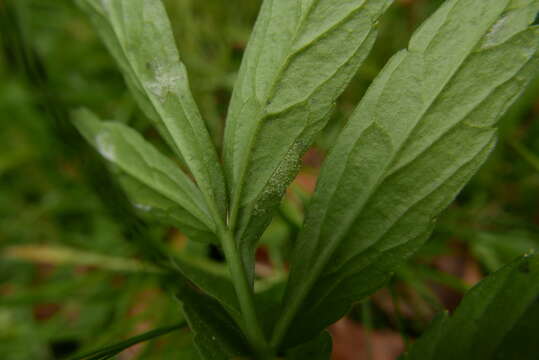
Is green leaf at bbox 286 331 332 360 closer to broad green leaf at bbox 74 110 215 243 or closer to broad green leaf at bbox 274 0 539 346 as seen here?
broad green leaf at bbox 274 0 539 346

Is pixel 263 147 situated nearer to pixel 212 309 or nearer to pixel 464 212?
pixel 212 309

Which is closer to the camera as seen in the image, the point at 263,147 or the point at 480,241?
the point at 263,147

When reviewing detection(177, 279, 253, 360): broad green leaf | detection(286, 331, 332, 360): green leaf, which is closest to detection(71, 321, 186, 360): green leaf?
detection(177, 279, 253, 360): broad green leaf

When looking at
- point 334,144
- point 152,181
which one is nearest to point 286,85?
point 334,144

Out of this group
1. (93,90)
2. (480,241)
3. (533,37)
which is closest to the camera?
(533,37)

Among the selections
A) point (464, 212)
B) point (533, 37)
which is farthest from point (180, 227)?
point (464, 212)

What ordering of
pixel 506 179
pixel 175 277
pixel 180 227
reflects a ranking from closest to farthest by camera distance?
pixel 180 227 < pixel 175 277 < pixel 506 179
